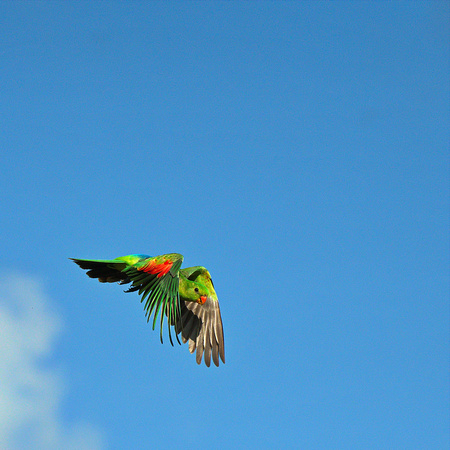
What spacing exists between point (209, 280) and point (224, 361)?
9.49 feet

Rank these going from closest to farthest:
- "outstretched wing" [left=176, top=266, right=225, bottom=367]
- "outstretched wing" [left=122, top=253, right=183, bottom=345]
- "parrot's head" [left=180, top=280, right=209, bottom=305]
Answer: "outstretched wing" [left=122, top=253, right=183, bottom=345] < "parrot's head" [left=180, top=280, right=209, bottom=305] < "outstretched wing" [left=176, top=266, right=225, bottom=367]

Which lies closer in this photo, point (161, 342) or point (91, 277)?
point (161, 342)

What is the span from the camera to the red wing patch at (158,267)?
16734 mm

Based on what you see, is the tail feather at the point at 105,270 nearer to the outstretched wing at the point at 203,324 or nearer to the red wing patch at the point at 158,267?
the red wing patch at the point at 158,267

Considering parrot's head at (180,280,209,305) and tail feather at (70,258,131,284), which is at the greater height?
parrot's head at (180,280,209,305)

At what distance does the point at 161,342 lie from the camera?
1434 cm

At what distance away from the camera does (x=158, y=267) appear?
55.3ft

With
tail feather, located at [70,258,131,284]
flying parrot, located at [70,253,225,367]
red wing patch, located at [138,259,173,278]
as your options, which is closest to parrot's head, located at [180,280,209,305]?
flying parrot, located at [70,253,225,367]

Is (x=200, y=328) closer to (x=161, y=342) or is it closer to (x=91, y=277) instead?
(x=91, y=277)

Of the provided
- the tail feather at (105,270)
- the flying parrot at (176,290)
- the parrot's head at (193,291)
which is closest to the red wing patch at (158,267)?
the flying parrot at (176,290)

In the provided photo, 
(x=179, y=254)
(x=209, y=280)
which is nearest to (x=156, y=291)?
(x=179, y=254)

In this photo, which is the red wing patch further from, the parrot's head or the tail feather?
the parrot's head

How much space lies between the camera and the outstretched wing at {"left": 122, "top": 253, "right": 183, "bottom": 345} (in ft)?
52.1

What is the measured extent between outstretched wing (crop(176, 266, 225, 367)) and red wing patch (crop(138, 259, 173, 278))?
75.8 inches
